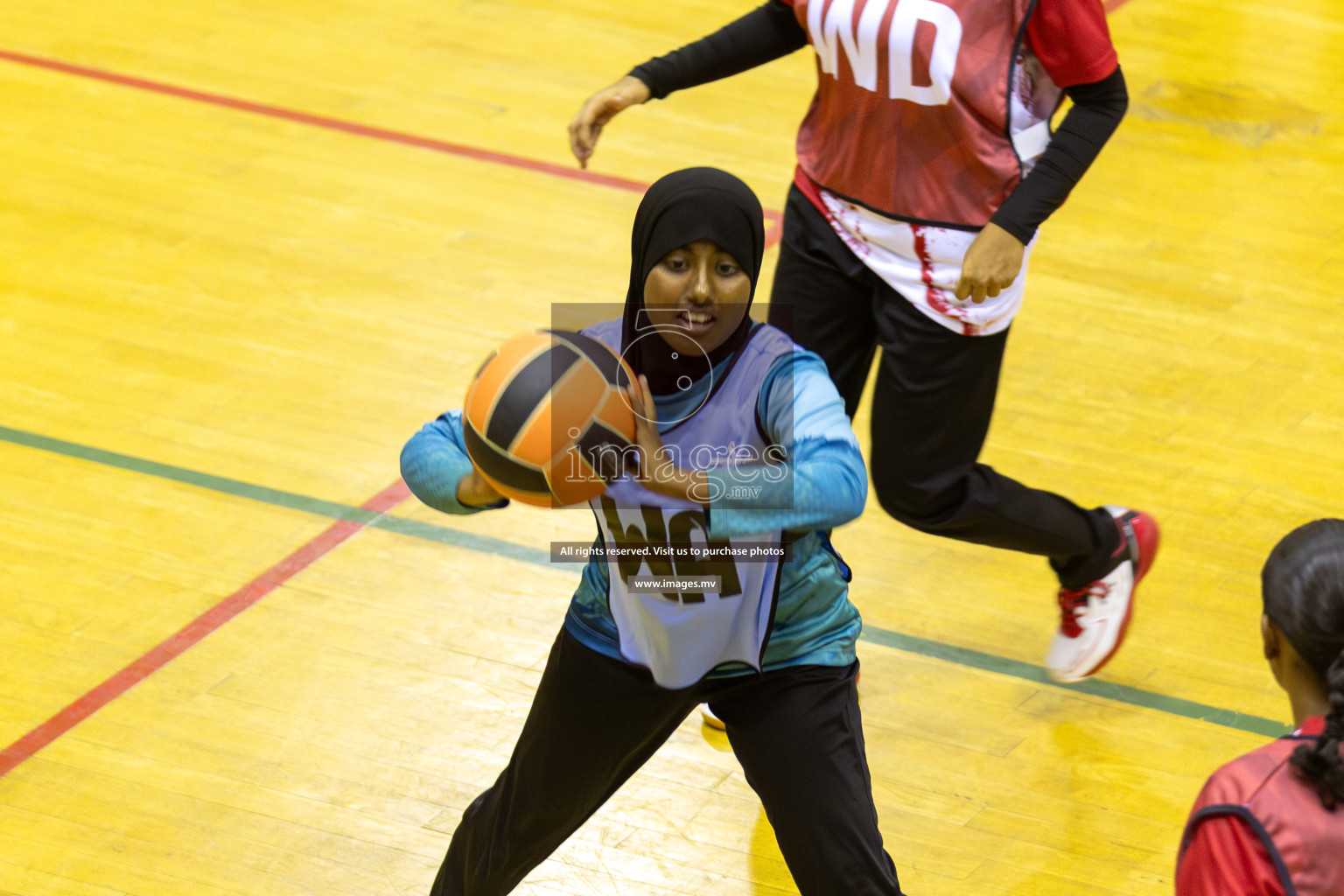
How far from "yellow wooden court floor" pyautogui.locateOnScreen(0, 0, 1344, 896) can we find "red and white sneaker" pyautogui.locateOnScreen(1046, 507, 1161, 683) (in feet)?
0.29

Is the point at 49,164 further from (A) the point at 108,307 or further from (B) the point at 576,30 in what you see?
(B) the point at 576,30

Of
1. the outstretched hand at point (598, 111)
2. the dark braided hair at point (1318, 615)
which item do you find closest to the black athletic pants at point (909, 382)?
the outstretched hand at point (598, 111)

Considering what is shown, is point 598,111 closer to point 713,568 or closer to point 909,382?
point 909,382

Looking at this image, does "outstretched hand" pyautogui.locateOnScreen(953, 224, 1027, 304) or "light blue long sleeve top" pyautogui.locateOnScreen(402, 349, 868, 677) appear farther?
"outstretched hand" pyautogui.locateOnScreen(953, 224, 1027, 304)

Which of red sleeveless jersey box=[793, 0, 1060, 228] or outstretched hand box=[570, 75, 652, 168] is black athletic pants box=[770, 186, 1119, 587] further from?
outstretched hand box=[570, 75, 652, 168]

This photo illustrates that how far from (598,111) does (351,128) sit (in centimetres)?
334

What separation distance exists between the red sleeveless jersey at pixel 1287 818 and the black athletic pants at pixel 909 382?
4.63 ft

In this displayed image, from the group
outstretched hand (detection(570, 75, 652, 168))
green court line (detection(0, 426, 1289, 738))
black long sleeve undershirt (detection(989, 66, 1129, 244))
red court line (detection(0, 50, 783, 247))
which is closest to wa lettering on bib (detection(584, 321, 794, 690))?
black long sleeve undershirt (detection(989, 66, 1129, 244))

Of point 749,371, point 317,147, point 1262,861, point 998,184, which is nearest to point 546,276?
point 317,147


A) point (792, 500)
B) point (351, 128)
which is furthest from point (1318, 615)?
point (351, 128)

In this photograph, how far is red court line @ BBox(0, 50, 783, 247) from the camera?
5758 mm

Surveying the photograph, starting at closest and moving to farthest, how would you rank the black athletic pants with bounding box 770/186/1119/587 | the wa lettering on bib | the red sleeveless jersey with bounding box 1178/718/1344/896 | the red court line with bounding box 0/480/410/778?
the red sleeveless jersey with bounding box 1178/718/1344/896 < the wa lettering on bib < the black athletic pants with bounding box 770/186/1119/587 < the red court line with bounding box 0/480/410/778

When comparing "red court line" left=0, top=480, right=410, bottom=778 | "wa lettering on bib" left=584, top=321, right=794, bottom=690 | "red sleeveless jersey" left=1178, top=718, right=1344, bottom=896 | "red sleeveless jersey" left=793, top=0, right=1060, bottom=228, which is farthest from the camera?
"red court line" left=0, top=480, right=410, bottom=778

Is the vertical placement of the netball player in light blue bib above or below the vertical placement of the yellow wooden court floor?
above
